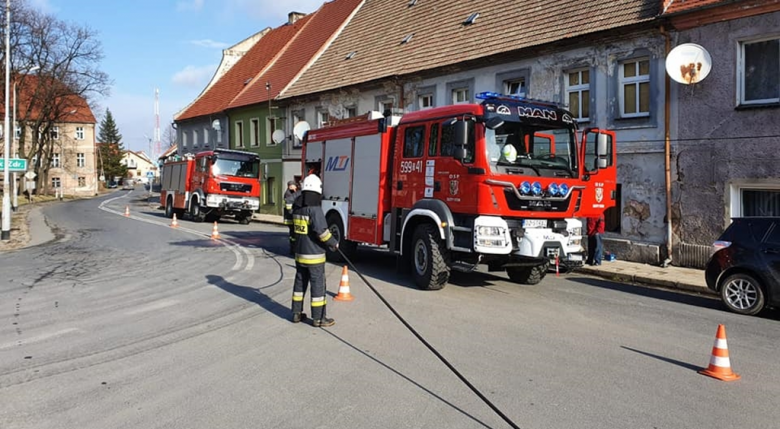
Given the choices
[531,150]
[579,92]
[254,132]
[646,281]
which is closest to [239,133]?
[254,132]

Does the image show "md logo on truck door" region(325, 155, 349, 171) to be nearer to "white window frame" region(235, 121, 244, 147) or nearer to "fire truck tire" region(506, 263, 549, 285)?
"fire truck tire" region(506, 263, 549, 285)

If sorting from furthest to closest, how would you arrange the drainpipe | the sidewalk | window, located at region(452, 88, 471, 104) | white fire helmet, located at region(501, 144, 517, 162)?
window, located at region(452, 88, 471, 104)
the drainpipe
the sidewalk
white fire helmet, located at region(501, 144, 517, 162)

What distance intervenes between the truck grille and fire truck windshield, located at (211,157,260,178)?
1.41ft

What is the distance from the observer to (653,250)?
14227 millimetres

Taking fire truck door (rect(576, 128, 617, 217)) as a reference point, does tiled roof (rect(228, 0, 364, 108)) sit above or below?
Answer: above

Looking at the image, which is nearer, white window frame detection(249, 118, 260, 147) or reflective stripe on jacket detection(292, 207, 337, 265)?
A: reflective stripe on jacket detection(292, 207, 337, 265)

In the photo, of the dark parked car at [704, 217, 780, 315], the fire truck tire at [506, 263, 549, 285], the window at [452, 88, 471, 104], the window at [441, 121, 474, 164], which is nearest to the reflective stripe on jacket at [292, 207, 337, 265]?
the window at [441, 121, 474, 164]

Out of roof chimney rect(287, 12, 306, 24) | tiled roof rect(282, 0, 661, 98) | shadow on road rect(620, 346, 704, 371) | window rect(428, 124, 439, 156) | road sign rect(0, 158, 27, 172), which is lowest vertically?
shadow on road rect(620, 346, 704, 371)

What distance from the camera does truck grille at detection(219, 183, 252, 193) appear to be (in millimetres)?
25141

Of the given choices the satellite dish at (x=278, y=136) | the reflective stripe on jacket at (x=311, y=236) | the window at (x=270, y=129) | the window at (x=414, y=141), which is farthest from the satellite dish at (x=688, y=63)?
the window at (x=270, y=129)

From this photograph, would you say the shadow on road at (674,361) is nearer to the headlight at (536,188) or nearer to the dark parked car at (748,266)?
the headlight at (536,188)

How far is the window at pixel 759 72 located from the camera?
40.7 feet

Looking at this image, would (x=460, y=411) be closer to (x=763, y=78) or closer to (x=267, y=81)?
(x=763, y=78)

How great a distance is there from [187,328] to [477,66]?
573 inches
